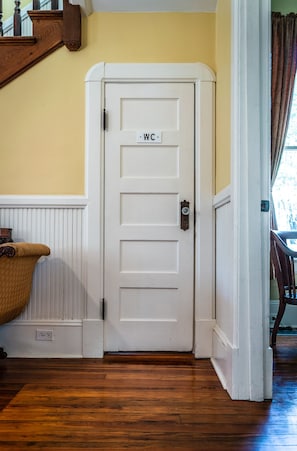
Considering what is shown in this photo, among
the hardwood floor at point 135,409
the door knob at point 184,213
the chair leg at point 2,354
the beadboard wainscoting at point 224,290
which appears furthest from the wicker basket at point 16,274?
the beadboard wainscoting at point 224,290

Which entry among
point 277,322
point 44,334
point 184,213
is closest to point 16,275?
point 44,334

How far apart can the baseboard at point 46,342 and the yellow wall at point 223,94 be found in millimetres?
1337

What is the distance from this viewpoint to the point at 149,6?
2.47 metres

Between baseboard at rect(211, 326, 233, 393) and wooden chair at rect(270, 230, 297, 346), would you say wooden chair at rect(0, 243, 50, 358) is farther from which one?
wooden chair at rect(270, 230, 297, 346)

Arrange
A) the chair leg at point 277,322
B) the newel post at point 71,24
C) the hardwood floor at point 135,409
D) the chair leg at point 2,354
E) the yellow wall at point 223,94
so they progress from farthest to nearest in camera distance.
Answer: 1. the chair leg at point 277,322
2. the newel post at point 71,24
3. the chair leg at point 2,354
4. the yellow wall at point 223,94
5. the hardwood floor at point 135,409

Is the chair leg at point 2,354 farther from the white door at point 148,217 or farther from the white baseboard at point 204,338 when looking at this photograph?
the white baseboard at point 204,338

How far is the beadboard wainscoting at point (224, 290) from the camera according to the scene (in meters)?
1.93

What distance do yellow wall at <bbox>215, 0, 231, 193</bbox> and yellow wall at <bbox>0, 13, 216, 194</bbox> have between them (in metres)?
0.16

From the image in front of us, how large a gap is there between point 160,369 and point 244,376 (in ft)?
1.89

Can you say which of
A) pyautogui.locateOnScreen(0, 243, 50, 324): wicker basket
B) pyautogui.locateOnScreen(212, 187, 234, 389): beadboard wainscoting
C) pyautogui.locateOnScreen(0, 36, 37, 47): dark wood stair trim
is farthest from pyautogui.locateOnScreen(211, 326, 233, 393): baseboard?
pyautogui.locateOnScreen(0, 36, 37, 47): dark wood stair trim

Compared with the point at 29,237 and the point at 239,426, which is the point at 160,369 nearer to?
the point at 239,426

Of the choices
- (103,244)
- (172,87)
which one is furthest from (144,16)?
(103,244)

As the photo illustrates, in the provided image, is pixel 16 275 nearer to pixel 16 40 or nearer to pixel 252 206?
pixel 252 206

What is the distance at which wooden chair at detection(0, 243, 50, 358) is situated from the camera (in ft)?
6.33
